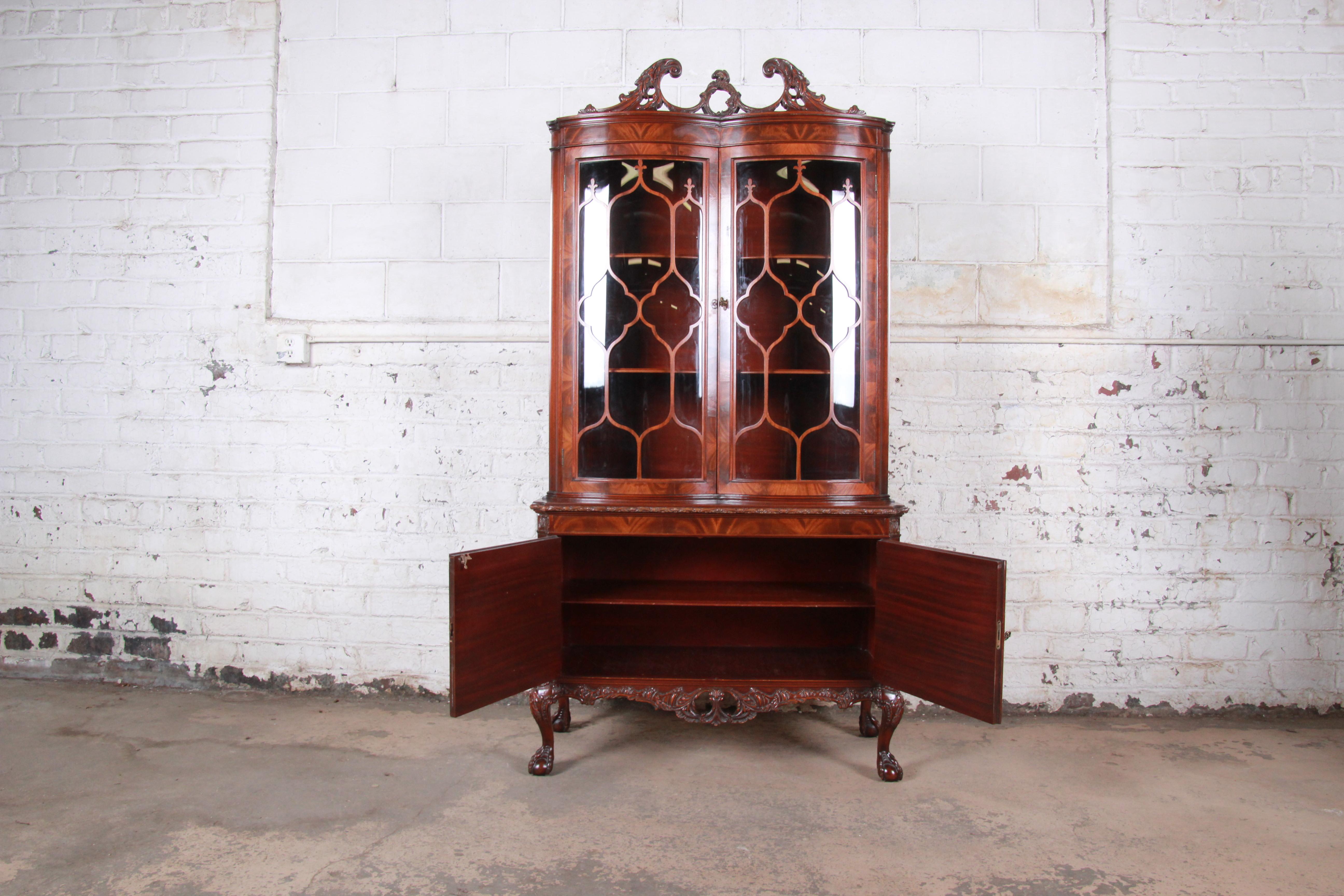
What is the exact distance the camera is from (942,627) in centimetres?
221

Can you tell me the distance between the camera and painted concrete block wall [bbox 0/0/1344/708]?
2947 millimetres

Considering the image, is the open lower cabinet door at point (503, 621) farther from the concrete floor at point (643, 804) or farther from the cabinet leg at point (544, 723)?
the concrete floor at point (643, 804)

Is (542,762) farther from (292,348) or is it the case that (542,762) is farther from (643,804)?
(292,348)

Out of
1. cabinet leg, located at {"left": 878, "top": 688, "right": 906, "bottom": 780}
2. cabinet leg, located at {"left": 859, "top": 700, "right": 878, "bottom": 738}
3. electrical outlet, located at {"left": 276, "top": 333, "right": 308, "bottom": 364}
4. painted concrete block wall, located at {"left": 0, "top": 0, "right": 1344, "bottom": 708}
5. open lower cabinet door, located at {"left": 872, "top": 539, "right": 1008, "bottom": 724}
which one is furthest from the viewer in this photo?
electrical outlet, located at {"left": 276, "top": 333, "right": 308, "bottom": 364}

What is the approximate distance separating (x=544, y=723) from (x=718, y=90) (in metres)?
2.00

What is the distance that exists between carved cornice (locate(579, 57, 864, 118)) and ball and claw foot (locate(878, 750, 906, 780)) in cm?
193

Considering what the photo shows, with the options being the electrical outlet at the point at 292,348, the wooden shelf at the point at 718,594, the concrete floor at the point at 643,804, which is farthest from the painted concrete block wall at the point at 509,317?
the wooden shelf at the point at 718,594

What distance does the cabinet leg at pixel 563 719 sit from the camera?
2.74 meters

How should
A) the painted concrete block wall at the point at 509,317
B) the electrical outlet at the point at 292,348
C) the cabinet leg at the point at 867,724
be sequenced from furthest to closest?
1. the electrical outlet at the point at 292,348
2. the painted concrete block wall at the point at 509,317
3. the cabinet leg at the point at 867,724

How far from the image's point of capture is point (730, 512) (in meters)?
2.38

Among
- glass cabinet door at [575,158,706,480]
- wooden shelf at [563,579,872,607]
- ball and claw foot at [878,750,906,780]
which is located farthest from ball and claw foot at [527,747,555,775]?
ball and claw foot at [878,750,906,780]

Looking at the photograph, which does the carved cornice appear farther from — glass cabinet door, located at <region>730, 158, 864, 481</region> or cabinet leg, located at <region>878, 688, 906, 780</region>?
cabinet leg, located at <region>878, 688, 906, 780</region>

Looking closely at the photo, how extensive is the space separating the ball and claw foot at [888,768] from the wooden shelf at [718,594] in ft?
1.45

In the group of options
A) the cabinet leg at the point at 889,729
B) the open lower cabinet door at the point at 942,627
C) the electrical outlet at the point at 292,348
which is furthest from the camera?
the electrical outlet at the point at 292,348
